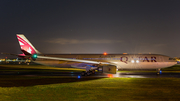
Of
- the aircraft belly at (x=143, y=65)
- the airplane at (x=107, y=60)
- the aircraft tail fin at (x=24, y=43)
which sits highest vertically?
the aircraft tail fin at (x=24, y=43)

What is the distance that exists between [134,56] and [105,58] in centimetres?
596

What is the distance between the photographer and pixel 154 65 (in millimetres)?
35375

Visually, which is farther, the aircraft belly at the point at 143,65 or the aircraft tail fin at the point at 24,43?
the aircraft tail fin at the point at 24,43

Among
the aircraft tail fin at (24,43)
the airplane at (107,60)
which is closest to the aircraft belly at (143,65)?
the airplane at (107,60)

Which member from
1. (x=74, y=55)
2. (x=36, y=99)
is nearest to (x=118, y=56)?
(x=74, y=55)

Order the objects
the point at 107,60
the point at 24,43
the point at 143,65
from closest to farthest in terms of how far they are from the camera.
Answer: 1. the point at 143,65
2. the point at 107,60
3. the point at 24,43

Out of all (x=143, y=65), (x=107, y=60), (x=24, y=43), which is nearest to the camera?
(x=143, y=65)

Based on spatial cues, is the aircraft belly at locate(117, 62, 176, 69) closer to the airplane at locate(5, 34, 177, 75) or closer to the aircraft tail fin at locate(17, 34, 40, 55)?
the airplane at locate(5, 34, 177, 75)

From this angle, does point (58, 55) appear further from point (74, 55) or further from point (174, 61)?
point (174, 61)

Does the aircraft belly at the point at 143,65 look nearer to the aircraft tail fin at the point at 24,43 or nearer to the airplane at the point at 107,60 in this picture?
the airplane at the point at 107,60

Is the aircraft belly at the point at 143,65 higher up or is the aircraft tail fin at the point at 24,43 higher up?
the aircraft tail fin at the point at 24,43

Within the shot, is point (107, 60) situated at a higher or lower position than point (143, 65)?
higher

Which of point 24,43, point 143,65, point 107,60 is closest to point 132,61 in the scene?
point 143,65

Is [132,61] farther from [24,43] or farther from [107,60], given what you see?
[24,43]
